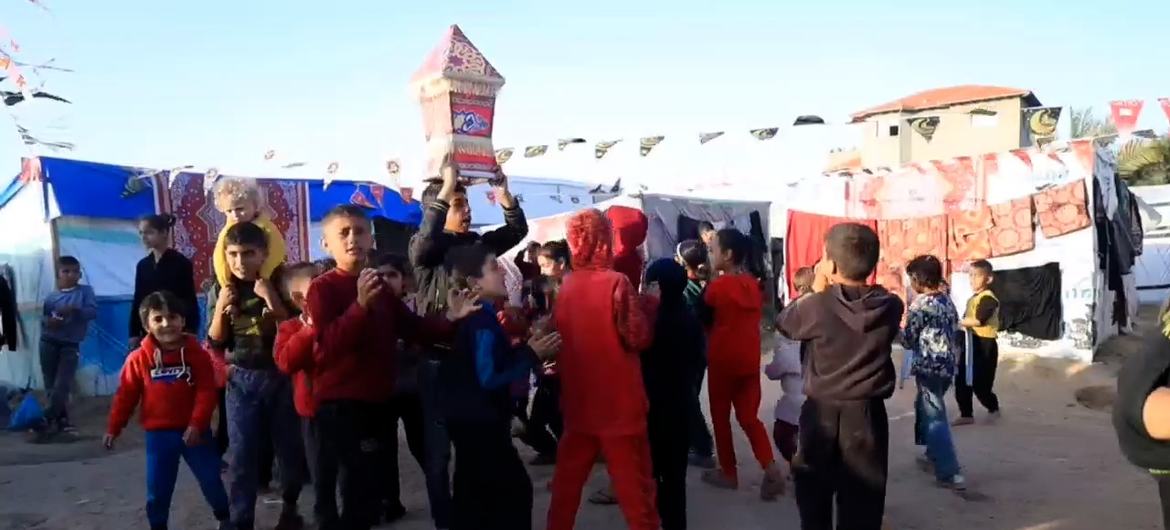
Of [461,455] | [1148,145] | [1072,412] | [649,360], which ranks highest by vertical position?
[1148,145]

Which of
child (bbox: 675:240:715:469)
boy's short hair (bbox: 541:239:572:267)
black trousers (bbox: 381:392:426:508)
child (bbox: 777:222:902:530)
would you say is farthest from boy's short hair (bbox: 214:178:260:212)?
child (bbox: 777:222:902:530)

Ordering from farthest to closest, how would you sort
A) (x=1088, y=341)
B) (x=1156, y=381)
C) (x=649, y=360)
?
1. (x=1088, y=341)
2. (x=649, y=360)
3. (x=1156, y=381)

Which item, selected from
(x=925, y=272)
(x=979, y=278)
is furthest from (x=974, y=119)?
(x=925, y=272)

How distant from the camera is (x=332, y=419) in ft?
11.6

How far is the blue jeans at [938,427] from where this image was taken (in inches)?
206

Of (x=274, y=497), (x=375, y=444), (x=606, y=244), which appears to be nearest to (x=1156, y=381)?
(x=606, y=244)

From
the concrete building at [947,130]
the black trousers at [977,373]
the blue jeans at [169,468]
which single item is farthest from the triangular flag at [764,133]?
the concrete building at [947,130]

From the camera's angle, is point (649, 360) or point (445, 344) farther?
point (649, 360)

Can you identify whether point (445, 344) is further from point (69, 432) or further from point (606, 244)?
point (69, 432)

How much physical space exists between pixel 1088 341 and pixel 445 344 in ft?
29.8

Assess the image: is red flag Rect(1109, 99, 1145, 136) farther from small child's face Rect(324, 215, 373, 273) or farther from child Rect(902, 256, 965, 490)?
small child's face Rect(324, 215, 373, 273)

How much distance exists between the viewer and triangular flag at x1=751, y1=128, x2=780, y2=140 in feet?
34.0

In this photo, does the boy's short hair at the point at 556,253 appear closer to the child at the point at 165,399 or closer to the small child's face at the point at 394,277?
the small child's face at the point at 394,277

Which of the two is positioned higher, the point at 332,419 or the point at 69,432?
the point at 332,419
